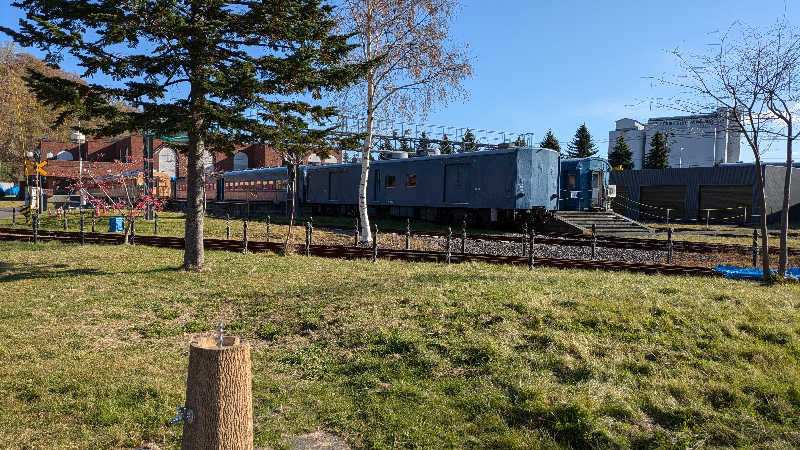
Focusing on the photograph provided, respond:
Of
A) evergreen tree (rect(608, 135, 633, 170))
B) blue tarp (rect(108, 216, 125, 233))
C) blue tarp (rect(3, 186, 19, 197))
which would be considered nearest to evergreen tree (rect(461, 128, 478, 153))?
evergreen tree (rect(608, 135, 633, 170))

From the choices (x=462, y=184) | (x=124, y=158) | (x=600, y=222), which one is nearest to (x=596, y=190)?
(x=600, y=222)

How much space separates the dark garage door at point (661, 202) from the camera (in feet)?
118

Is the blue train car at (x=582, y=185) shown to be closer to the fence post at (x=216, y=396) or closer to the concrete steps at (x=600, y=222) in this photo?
the concrete steps at (x=600, y=222)

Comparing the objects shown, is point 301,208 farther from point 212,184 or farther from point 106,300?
point 106,300

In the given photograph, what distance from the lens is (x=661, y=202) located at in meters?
37.2

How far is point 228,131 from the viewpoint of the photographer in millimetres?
10430

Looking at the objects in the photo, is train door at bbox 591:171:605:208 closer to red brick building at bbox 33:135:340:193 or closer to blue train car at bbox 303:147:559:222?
blue train car at bbox 303:147:559:222

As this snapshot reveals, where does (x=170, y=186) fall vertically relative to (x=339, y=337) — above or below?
above

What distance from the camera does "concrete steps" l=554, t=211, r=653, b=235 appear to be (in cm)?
2117

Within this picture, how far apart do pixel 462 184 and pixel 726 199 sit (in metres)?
21.8

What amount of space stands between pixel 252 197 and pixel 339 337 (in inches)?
1218

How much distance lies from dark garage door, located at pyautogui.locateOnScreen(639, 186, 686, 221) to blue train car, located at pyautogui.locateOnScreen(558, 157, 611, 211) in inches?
506

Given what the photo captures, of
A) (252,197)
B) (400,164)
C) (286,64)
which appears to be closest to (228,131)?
(286,64)

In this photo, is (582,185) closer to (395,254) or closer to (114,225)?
(395,254)
